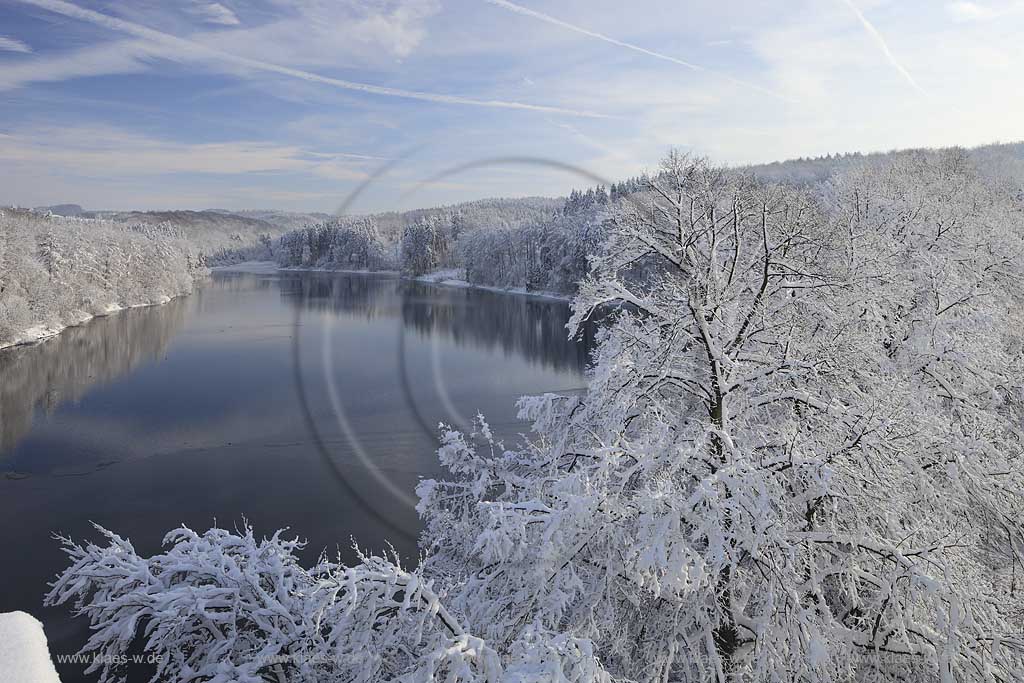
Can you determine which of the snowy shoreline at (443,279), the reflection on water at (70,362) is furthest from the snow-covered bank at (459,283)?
the reflection on water at (70,362)

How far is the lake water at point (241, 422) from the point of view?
15461mm

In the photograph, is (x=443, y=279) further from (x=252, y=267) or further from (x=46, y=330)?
(x=252, y=267)

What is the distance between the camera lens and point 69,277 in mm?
53438

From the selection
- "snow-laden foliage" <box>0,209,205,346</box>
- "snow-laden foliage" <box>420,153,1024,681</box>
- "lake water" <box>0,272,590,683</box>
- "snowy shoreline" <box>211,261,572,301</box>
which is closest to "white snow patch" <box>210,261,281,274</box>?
"snowy shoreline" <box>211,261,572,301</box>

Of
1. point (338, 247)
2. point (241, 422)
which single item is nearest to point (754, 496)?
point (241, 422)

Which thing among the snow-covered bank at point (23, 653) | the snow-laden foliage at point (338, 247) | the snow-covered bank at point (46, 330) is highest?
the snow-laden foliage at point (338, 247)

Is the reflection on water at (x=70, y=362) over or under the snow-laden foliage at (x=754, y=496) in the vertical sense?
under

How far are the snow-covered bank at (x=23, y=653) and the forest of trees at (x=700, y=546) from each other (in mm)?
2006

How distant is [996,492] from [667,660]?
331 centimetres

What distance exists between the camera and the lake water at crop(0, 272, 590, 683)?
15.5 meters

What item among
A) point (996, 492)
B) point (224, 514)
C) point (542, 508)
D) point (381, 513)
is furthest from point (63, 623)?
point (996, 492)

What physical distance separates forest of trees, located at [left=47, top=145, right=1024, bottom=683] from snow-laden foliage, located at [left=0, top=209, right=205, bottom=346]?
43.5 meters

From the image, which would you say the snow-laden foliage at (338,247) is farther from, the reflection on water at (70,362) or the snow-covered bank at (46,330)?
the reflection on water at (70,362)

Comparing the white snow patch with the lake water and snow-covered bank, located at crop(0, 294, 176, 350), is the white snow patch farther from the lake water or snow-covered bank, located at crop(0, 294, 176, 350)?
the lake water
